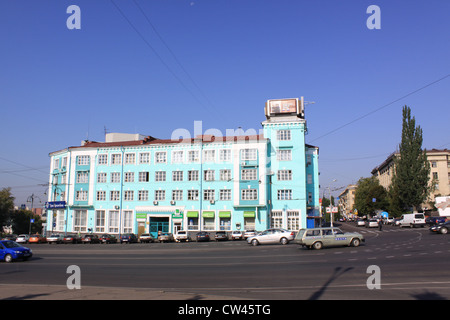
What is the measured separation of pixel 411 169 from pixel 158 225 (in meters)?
49.2

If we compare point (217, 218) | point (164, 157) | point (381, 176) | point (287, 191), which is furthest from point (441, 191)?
point (164, 157)

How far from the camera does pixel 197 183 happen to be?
54281 millimetres

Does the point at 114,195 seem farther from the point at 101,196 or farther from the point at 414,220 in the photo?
the point at 414,220

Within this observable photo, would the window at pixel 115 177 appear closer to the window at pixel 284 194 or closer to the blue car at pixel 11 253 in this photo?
the window at pixel 284 194

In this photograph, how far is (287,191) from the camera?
2044 inches

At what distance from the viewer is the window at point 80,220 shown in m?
58.0

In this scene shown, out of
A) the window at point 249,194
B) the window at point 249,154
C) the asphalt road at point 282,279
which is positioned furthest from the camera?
the window at point 249,154

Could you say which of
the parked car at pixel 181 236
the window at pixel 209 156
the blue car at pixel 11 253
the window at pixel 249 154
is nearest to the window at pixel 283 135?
the window at pixel 249 154

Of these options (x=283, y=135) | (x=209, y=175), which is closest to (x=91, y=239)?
(x=209, y=175)

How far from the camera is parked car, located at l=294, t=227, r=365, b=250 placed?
27.3m

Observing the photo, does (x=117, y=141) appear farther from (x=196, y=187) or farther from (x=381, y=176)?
(x=381, y=176)

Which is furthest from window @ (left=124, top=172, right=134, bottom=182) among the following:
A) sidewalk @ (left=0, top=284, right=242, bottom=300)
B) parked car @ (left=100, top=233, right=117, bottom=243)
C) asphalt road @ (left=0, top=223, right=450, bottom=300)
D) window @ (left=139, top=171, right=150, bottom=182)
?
sidewalk @ (left=0, top=284, right=242, bottom=300)

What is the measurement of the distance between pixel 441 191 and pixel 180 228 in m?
67.0

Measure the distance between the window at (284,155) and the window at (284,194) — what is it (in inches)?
184
